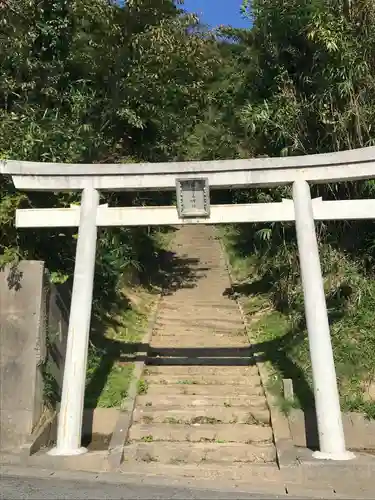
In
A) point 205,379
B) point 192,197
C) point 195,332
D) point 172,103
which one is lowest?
point 205,379

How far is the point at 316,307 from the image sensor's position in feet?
20.7

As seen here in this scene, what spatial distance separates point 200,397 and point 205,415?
0.46m

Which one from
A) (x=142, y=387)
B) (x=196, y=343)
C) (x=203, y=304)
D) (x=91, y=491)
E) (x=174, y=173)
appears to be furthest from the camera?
(x=203, y=304)

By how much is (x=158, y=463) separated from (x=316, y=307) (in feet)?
8.90

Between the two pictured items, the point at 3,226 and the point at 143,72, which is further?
the point at 143,72

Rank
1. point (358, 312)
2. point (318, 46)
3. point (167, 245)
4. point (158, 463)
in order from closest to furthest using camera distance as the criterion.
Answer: point (158, 463) < point (358, 312) < point (318, 46) < point (167, 245)

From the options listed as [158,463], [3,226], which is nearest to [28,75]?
[3,226]

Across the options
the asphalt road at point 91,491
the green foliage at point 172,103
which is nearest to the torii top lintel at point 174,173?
the green foliage at point 172,103

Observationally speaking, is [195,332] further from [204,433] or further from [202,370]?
[204,433]

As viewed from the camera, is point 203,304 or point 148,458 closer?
point 148,458

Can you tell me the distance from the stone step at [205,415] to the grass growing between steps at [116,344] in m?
0.47

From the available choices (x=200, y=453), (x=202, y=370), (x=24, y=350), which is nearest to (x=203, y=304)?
(x=202, y=370)

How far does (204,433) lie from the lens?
6.76 m

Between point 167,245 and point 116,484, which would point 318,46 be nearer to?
point 116,484
